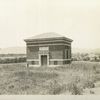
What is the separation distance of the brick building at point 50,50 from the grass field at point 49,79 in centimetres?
8

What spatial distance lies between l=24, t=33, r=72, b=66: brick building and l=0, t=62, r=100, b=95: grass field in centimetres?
8

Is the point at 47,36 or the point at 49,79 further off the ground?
the point at 47,36

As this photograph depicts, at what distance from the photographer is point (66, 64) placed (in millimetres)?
2545

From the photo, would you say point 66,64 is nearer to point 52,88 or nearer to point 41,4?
point 52,88

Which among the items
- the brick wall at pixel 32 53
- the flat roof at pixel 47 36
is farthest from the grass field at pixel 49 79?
the flat roof at pixel 47 36

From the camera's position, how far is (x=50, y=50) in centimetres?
254

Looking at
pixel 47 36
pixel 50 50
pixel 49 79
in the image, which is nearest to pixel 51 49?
pixel 50 50

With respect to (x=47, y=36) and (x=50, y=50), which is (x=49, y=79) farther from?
(x=47, y=36)

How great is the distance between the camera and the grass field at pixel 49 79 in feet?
8.34

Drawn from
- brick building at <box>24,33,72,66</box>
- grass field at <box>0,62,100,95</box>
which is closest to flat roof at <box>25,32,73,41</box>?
brick building at <box>24,33,72,66</box>

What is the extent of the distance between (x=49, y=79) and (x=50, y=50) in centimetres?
36

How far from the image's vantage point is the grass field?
254cm

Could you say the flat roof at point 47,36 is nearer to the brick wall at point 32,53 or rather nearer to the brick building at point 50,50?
the brick building at point 50,50

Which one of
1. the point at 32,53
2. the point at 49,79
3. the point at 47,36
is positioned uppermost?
the point at 47,36
